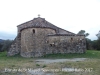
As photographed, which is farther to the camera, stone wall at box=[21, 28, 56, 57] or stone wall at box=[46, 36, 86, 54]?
stone wall at box=[21, 28, 56, 57]

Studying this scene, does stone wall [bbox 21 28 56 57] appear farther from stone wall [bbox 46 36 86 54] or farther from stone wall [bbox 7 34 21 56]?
stone wall [bbox 7 34 21 56]

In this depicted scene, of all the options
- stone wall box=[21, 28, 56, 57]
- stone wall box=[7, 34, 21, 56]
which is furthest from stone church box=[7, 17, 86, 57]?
stone wall box=[7, 34, 21, 56]

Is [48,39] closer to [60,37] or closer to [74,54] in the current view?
[60,37]

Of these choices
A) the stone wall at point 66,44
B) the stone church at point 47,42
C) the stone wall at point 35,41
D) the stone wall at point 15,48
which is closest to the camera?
the stone wall at point 66,44

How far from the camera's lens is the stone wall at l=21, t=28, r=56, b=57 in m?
26.1

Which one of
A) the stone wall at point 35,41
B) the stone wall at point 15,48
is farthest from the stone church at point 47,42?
the stone wall at point 15,48

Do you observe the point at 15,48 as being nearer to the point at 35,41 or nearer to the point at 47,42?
the point at 35,41

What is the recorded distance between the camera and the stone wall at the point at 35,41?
26.1 meters

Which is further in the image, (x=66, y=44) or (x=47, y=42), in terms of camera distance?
(x=47, y=42)

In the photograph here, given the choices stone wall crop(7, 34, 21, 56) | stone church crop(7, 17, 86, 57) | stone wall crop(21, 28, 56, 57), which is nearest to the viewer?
stone church crop(7, 17, 86, 57)

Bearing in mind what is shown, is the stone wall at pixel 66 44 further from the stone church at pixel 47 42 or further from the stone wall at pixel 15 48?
the stone wall at pixel 15 48

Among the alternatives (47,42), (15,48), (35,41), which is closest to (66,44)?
(47,42)

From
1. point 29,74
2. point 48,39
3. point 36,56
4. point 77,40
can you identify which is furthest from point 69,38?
point 29,74

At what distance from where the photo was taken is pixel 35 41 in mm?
26172
